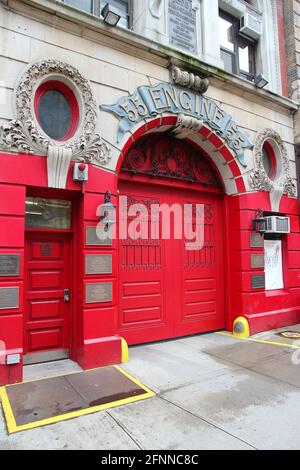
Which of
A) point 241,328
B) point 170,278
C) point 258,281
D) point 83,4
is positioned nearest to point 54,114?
point 83,4

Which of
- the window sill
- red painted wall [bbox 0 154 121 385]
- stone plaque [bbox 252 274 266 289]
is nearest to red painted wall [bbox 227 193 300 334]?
the window sill

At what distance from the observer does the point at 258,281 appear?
28.0 ft

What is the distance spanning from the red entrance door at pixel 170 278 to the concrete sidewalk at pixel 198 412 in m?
1.03

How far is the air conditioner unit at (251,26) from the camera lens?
9.69 meters

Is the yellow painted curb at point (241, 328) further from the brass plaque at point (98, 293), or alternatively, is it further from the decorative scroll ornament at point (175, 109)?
the decorative scroll ornament at point (175, 109)

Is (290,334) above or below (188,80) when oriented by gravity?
below

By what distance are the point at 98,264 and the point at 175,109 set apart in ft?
12.4

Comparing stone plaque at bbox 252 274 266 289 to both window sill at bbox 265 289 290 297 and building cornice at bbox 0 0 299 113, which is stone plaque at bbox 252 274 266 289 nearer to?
window sill at bbox 265 289 290 297

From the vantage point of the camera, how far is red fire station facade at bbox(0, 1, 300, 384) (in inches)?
218

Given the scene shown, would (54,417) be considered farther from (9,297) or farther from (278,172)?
(278,172)

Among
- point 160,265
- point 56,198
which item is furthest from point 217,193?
point 56,198

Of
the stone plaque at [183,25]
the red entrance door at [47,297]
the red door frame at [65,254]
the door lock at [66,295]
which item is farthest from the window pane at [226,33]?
the door lock at [66,295]
